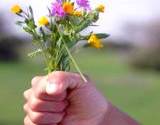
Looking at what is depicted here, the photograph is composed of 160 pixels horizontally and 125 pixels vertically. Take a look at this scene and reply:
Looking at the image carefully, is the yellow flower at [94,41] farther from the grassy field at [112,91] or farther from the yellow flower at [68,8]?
the grassy field at [112,91]

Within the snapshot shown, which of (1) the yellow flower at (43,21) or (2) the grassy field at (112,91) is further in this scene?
(2) the grassy field at (112,91)

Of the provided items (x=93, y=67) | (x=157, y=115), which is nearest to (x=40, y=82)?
(x=157, y=115)

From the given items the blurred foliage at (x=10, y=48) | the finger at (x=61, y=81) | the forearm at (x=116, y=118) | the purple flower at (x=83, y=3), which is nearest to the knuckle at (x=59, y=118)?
the finger at (x=61, y=81)

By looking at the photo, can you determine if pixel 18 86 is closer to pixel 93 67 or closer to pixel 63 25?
pixel 93 67

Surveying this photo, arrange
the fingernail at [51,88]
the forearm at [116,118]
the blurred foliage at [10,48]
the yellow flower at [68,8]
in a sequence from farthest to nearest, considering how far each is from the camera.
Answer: the blurred foliage at [10,48], the forearm at [116,118], the yellow flower at [68,8], the fingernail at [51,88]

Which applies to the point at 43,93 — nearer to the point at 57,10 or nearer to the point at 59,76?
the point at 59,76

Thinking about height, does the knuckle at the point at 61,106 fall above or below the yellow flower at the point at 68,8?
below
